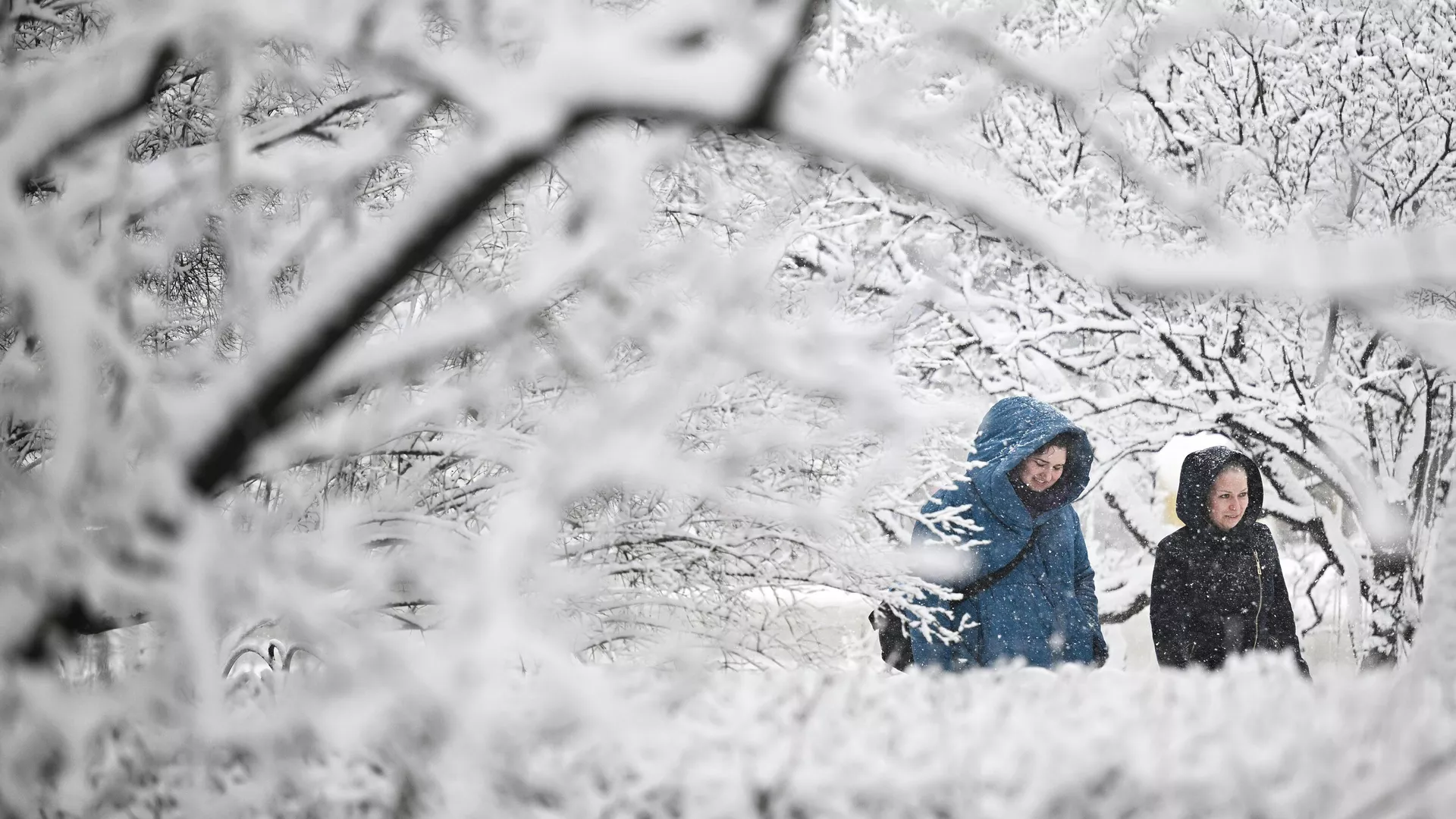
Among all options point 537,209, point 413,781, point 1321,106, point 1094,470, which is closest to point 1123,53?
point 1321,106

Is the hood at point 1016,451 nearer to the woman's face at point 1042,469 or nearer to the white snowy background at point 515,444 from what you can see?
the woman's face at point 1042,469

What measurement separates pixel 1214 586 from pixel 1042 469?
0.82 meters

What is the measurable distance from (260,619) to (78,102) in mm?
1560

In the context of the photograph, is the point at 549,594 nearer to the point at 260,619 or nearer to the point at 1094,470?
the point at 260,619

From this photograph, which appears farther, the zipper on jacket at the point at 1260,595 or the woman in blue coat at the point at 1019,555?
the zipper on jacket at the point at 1260,595

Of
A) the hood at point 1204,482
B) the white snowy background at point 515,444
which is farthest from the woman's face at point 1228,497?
the white snowy background at point 515,444

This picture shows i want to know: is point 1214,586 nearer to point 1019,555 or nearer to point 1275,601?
point 1275,601

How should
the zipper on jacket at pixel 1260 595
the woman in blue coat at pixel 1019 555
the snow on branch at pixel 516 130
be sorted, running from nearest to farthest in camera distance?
the snow on branch at pixel 516 130 < the woman in blue coat at pixel 1019 555 < the zipper on jacket at pixel 1260 595

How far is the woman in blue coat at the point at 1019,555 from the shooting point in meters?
4.32

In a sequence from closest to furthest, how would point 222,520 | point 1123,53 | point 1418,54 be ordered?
point 222,520, point 1418,54, point 1123,53

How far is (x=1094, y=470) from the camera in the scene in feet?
23.1

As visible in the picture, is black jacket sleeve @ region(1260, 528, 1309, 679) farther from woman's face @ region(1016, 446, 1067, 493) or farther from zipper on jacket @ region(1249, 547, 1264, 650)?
woman's face @ region(1016, 446, 1067, 493)

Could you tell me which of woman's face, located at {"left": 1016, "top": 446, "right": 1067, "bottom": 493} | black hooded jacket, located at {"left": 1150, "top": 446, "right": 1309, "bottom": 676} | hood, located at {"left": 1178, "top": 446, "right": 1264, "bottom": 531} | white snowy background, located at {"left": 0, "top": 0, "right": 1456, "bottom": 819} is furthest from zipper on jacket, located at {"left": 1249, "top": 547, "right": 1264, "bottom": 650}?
woman's face, located at {"left": 1016, "top": 446, "right": 1067, "bottom": 493}

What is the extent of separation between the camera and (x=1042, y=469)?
174 inches
